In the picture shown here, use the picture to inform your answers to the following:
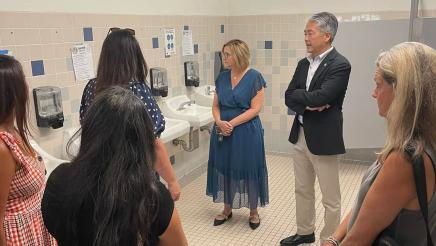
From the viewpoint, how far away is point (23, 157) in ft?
4.71

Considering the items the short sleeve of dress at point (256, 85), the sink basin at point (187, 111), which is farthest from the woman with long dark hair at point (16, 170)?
the sink basin at point (187, 111)

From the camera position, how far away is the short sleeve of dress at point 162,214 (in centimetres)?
101

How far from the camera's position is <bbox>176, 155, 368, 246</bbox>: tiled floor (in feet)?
9.06

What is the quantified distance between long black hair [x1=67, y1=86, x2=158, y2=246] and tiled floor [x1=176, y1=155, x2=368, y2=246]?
1827 millimetres

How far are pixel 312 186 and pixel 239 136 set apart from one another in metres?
0.61

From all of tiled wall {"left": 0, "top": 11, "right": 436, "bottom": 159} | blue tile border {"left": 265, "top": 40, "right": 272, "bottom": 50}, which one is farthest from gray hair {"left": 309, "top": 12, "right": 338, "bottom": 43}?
blue tile border {"left": 265, "top": 40, "right": 272, "bottom": 50}

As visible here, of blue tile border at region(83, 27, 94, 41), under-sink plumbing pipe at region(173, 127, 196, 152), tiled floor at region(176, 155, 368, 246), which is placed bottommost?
tiled floor at region(176, 155, 368, 246)

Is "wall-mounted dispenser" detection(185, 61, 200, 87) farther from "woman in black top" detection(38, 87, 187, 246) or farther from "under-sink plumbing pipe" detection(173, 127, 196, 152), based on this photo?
"woman in black top" detection(38, 87, 187, 246)

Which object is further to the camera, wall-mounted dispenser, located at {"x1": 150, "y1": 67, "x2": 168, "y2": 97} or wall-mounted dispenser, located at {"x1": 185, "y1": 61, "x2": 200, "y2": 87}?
wall-mounted dispenser, located at {"x1": 185, "y1": 61, "x2": 200, "y2": 87}

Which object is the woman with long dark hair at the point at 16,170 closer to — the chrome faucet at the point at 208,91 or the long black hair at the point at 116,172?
the long black hair at the point at 116,172

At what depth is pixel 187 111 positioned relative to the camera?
3559mm

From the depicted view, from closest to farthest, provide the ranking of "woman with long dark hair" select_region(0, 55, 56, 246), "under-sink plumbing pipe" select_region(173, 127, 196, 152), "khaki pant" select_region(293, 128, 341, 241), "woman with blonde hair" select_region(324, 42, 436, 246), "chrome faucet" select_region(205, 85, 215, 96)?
1. "woman with blonde hair" select_region(324, 42, 436, 246)
2. "woman with long dark hair" select_region(0, 55, 56, 246)
3. "khaki pant" select_region(293, 128, 341, 241)
4. "under-sink plumbing pipe" select_region(173, 127, 196, 152)
5. "chrome faucet" select_region(205, 85, 215, 96)

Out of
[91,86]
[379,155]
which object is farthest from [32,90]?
[379,155]

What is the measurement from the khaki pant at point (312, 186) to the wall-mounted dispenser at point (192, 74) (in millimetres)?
1613
